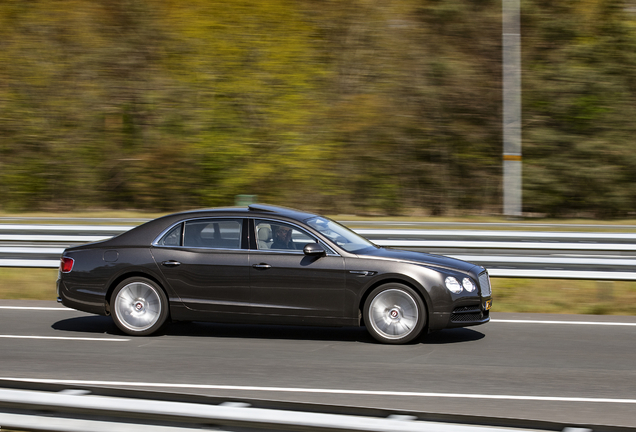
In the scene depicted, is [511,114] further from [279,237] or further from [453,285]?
[279,237]

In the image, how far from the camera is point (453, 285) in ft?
26.9

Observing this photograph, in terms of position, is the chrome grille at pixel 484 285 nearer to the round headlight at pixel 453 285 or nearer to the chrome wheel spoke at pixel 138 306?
the round headlight at pixel 453 285

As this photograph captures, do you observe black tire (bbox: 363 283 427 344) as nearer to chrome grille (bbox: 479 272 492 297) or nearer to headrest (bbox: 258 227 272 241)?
chrome grille (bbox: 479 272 492 297)

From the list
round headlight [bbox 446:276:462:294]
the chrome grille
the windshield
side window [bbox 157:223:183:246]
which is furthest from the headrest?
the chrome grille

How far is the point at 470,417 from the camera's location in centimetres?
343

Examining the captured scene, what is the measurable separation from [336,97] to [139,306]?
53.3 ft

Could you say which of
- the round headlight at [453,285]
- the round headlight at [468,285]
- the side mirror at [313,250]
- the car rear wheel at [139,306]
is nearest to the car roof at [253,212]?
the side mirror at [313,250]

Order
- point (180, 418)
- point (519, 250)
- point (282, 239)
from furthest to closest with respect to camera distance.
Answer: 1. point (519, 250)
2. point (282, 239)
3. point (180, 418)

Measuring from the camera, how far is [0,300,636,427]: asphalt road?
6.08m

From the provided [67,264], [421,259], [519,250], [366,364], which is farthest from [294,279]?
[519,250]

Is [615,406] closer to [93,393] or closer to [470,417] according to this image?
[470,417]

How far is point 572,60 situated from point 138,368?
19.6m

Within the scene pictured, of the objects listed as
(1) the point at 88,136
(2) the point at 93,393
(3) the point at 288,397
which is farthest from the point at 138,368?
(1) the point at 88,136

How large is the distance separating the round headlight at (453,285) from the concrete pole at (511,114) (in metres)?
10.3
